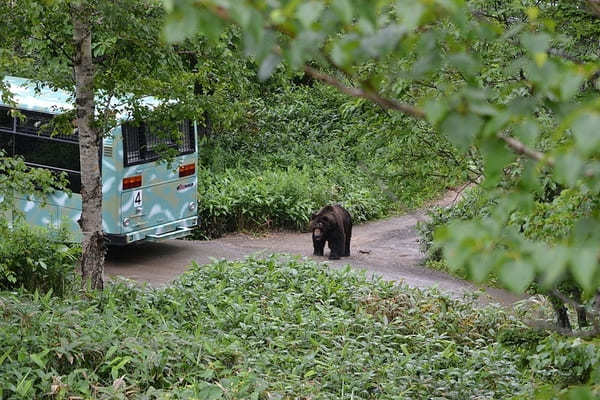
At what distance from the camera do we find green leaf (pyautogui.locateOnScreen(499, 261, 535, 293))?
215cm

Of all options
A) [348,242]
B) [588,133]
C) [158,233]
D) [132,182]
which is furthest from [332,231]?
[588,133]

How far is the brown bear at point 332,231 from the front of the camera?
15.0m

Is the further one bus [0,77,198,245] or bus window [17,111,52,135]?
bus window [17,111,52,135]

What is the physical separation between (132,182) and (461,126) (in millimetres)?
12060

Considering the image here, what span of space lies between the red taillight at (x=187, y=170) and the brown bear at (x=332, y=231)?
2.22 meters

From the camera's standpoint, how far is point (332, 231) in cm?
1512

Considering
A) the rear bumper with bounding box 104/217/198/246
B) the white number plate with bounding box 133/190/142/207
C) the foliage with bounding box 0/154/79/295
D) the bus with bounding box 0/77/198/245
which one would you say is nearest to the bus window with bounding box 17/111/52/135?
the bus with bounding box 0/77/198/245

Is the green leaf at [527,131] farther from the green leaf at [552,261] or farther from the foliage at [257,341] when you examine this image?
the foliage at [257,341]

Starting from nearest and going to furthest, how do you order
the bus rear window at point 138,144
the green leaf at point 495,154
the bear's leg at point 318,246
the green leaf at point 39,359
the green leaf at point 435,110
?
the green leaf at point 435,110, the green leaf at point 495,154, the green leaf at point 39,359, the bus rear window at point 138,144, the bear's leg at point 318,246

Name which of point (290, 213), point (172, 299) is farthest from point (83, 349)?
point (290, 213)

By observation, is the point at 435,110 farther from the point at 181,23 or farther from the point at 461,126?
the point at 181,23

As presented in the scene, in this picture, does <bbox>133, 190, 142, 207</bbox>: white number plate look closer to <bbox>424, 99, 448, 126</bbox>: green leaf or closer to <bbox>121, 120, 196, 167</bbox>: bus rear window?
<bbox>121, 120, 196, 167</bbox>: bus rear window

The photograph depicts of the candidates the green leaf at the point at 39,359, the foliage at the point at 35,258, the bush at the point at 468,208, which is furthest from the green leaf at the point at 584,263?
the foliage at the point at 35,258

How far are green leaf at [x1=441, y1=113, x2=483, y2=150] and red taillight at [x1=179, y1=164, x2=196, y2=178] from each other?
12759 mm
